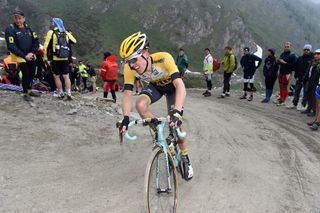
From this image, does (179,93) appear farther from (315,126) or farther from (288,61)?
(288,61)

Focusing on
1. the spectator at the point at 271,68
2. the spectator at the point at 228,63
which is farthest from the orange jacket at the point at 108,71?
the spectator at the point at 271,68

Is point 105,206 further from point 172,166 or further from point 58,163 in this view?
point 58,163

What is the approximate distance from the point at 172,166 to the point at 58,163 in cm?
277

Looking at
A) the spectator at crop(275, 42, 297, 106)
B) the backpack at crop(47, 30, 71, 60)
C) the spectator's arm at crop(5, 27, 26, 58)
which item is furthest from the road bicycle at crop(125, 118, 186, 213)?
the spectator at crop(275, 42, 297, 106)

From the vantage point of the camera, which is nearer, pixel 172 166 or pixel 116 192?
pixel 172 166

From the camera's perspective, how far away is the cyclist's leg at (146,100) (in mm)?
5767

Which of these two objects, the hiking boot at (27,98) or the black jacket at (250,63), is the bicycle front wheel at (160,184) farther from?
the black jacket at (250,63)

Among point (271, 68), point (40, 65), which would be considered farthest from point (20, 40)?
point (271, 68)

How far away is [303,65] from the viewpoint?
44.9ft

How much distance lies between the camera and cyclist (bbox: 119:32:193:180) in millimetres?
5082

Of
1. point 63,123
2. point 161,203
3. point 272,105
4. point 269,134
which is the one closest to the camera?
point 161,203

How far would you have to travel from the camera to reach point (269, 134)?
10117mm

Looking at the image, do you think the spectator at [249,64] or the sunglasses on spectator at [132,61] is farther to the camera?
the spectator at [249,64]

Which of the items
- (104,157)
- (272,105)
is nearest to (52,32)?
(104,157)
